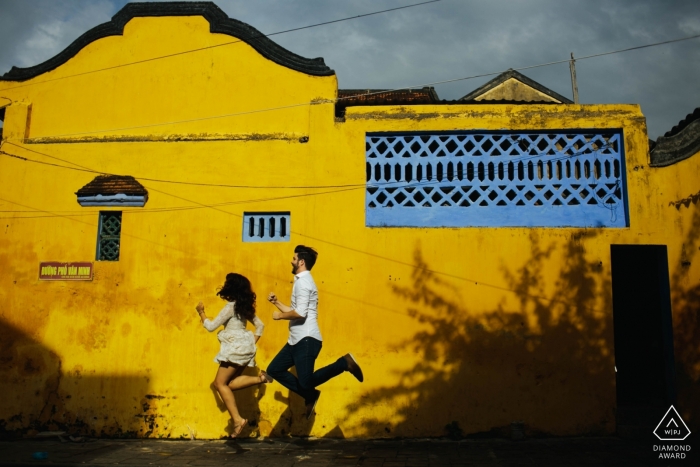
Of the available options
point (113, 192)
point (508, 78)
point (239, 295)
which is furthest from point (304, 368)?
point (508, 78)

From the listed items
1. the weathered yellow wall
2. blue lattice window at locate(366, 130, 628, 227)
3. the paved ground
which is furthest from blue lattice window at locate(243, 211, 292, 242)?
the paved ground

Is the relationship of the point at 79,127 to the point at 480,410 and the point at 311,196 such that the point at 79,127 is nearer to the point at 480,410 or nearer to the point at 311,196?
the point at 311,196

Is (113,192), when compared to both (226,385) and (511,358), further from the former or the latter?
(511,358)

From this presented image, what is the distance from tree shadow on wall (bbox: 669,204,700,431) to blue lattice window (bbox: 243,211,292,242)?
4414mm

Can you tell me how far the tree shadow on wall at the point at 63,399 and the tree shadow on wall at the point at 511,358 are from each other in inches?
95.3

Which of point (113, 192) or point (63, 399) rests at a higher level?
point (113, 192)

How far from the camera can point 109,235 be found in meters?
7.36

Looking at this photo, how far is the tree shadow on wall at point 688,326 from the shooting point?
649 cm

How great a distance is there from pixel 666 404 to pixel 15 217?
800cm

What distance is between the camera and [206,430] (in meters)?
6.73

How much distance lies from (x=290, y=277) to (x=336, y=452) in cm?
203

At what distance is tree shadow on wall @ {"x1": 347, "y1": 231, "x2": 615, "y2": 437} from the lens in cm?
656

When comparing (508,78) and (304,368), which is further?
(508,78)

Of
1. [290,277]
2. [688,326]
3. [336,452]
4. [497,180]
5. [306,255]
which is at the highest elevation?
[497,180]
